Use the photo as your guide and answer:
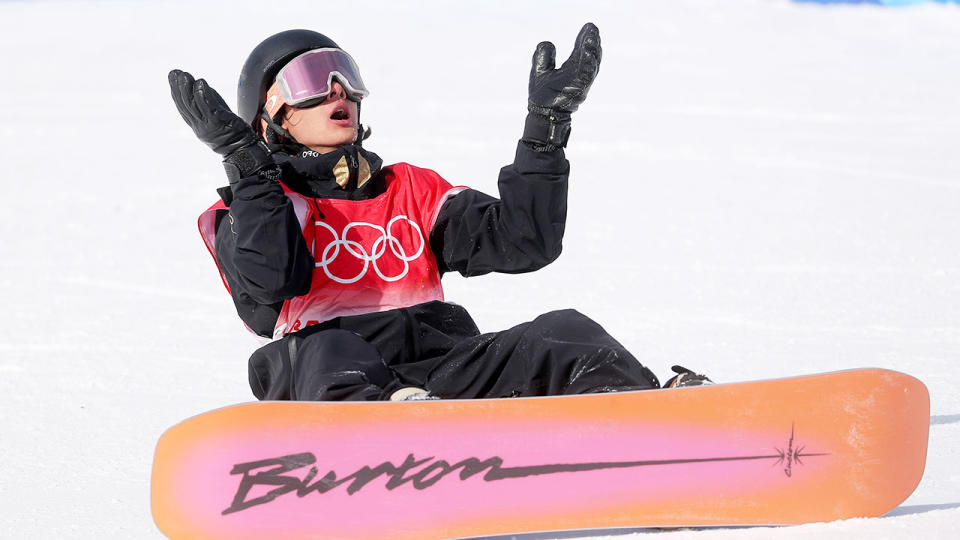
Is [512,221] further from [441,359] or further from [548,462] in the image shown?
[548,462]

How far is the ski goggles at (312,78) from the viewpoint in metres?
3.69

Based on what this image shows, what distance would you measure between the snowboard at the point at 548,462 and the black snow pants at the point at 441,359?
185mm

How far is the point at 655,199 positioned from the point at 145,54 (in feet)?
34.0

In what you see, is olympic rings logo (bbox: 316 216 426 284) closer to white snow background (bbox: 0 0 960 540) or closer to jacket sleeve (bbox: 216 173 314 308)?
jacket sleeve (bbox: 216 173 314 308)

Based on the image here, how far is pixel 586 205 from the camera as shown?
30.8 feet

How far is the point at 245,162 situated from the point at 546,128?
2.81 feet

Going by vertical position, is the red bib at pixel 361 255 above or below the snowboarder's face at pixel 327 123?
below

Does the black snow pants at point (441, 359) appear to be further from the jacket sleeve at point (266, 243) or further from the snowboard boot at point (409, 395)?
the jacket sleeve at point (266, 243)

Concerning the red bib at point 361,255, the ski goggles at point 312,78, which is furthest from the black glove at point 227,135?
the ski goggles at point 312,78

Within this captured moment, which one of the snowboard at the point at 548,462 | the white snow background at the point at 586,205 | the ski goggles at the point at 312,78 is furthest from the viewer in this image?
the white snow background at the point at 586,205

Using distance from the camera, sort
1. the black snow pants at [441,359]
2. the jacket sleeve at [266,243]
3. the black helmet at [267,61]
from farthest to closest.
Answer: the black helmet at [267,61] < the jacket sleeve at [266,243] < the black snow pants at [441,359]

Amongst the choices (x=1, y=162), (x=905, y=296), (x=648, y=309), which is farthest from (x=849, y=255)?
(x=1, y=162)

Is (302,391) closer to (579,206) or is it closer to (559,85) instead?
(559,85)

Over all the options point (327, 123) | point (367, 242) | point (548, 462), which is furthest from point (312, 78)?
point (548, 462)
